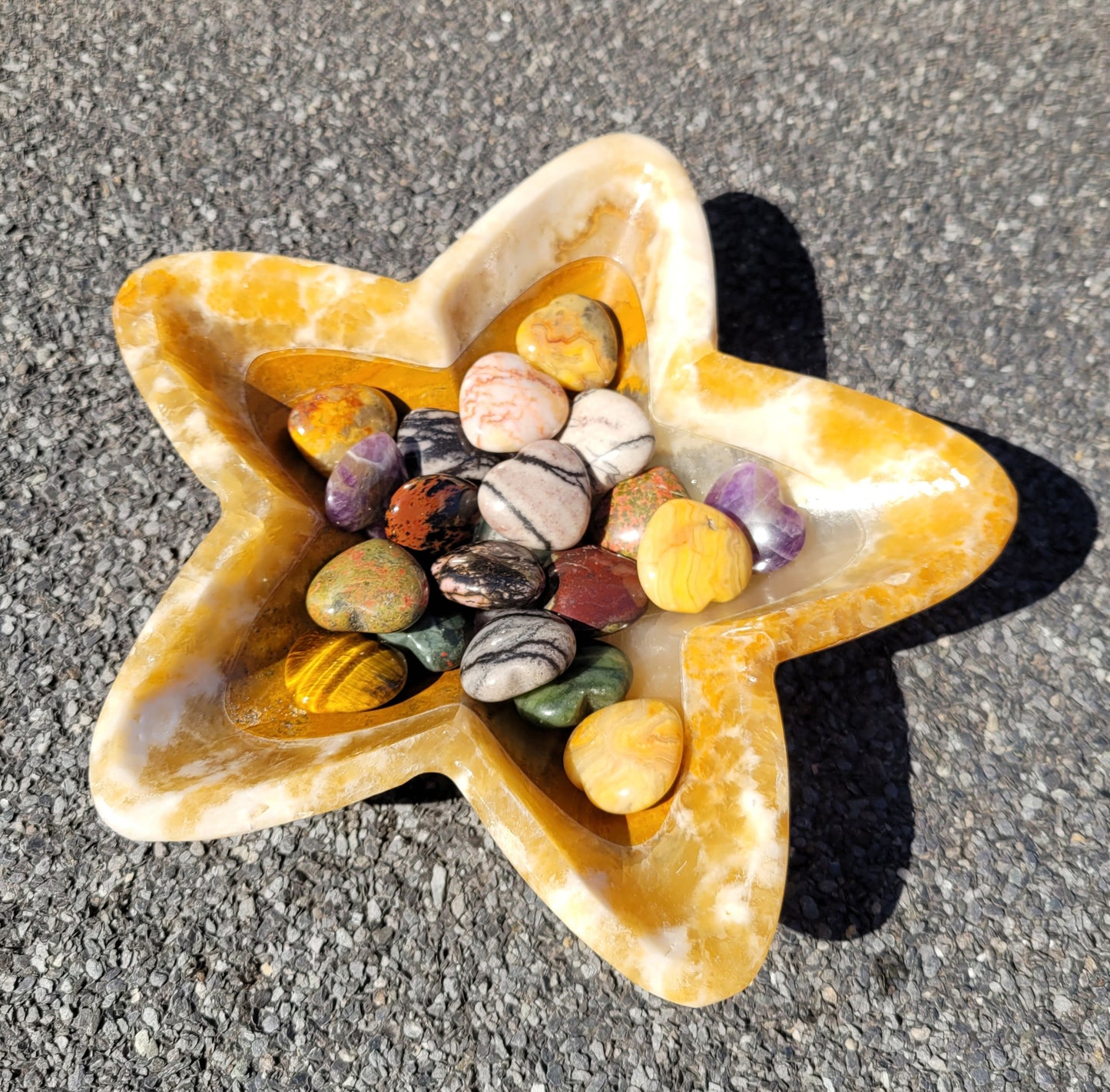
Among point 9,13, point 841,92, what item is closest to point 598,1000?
point 841,92

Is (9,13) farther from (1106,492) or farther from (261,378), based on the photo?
(1106,492)

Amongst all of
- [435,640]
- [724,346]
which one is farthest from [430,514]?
[724,346]

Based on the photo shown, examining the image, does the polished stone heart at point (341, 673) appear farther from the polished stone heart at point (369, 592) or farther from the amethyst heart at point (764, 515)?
the amethyst heart at point (764, 515)

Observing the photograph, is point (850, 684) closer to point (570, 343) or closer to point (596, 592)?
point (596, 592)

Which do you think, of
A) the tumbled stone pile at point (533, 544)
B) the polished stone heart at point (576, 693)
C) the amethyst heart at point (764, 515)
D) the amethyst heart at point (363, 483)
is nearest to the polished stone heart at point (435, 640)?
the tumbled stone pile at point (533, 544)

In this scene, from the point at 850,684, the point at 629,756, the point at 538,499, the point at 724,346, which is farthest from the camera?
the point at 724,346
